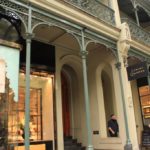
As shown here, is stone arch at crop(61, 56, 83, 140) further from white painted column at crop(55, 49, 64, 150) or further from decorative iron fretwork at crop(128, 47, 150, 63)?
decorative iron fretwork at crop(128, 47, 150, 63)

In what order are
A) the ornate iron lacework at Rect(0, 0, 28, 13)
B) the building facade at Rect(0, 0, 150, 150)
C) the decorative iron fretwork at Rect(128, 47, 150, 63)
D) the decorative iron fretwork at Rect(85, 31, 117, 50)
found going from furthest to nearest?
the decorative iron fretwork at Rect(128, 47, 150, 63) < the decorative iron fretwork at Rect(85, 31, 117, 50) < the building facade at Rect(0, 0, 150, 150) < the ornate iron lacework at Rect(0, 0, 28, 13)

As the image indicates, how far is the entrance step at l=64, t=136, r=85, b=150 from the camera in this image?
10.7 metres

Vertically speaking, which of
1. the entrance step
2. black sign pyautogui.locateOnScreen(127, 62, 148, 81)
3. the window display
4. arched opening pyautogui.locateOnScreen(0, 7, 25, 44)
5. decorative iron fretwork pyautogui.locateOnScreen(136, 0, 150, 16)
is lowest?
the entrance step

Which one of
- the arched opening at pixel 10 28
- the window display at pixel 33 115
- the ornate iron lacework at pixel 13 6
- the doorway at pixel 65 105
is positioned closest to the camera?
the ornate iron lacework at pixel 13 6

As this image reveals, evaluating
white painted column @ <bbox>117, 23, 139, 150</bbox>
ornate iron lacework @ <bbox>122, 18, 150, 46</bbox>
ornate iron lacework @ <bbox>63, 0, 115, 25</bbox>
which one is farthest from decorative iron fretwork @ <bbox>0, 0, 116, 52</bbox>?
ornate iron lacework @ <bbox>122, 18, 150, 46</bbox>

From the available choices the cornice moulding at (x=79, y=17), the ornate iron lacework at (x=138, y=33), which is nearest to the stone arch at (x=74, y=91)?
the cornice moulding at (x=79, y=17)

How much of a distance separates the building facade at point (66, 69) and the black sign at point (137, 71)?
0.19 meters

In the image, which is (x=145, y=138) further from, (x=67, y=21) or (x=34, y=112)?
(x=67, y=21)

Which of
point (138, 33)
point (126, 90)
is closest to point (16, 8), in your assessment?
point (126, 90)

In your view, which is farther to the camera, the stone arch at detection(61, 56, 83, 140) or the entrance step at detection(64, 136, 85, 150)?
the stone arch at detection(61, 56, 83, 140)

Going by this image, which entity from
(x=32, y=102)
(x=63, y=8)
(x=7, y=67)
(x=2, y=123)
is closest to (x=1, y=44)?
(x=7, y=67)

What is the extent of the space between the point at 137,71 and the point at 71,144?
4.24 meters

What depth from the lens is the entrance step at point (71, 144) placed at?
10736mm

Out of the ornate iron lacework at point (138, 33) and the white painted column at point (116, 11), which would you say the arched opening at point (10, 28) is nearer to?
the white painted column at point (116, 11)
